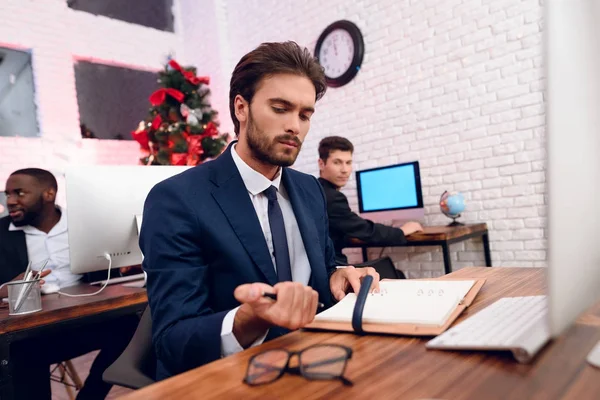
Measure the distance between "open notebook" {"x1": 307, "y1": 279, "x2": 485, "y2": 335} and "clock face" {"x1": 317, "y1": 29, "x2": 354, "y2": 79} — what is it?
3.13 metres

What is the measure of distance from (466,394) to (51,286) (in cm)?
182

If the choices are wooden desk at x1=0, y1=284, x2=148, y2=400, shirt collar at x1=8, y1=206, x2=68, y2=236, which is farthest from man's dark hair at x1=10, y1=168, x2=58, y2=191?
wooden desk at x1=0, y1=284, x2=148, y2=400

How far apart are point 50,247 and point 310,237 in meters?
2.02

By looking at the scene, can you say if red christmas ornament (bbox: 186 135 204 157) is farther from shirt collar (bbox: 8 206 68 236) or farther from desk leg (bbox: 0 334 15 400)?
desk leg (bbox: 0 334 15 400)

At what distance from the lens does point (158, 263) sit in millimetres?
980

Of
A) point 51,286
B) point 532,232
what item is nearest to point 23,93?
point 51,286

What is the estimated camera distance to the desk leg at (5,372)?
1.24m

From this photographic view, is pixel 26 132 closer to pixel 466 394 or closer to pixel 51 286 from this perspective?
pixel 51 286

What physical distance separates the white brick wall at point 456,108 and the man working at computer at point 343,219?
61cm

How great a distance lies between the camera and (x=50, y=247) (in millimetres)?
2539

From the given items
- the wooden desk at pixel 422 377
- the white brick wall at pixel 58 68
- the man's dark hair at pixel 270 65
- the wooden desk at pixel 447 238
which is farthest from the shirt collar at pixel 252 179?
the white brick wall at pixel 58 68

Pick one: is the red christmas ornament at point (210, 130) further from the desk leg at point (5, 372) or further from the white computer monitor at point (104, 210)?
the desk leg at point (5, 372)

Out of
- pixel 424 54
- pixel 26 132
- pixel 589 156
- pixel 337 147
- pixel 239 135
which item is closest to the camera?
pixel 589 156

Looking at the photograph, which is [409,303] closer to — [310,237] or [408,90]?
[310,237]
